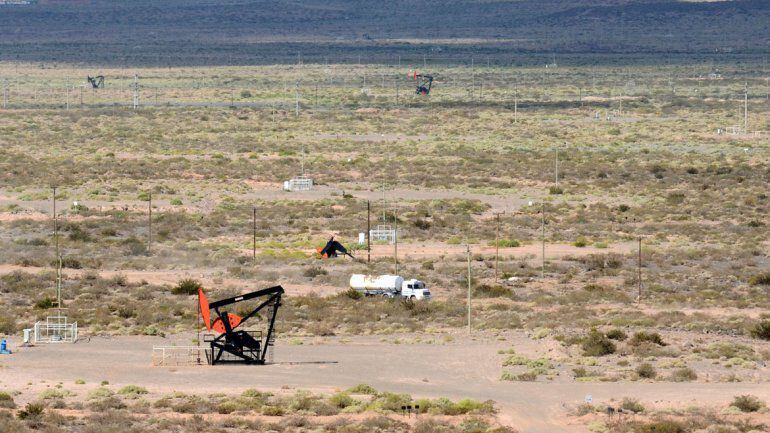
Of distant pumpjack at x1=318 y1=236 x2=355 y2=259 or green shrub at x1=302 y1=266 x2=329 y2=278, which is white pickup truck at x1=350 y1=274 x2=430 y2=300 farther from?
distant pumpjack at x1=318 y1=236 x2=355 y2=259

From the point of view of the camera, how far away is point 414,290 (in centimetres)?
4591

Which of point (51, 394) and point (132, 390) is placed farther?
point (132, 390)

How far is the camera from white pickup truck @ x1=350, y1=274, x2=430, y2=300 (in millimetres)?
45844

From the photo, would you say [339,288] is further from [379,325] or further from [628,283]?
[628,283]

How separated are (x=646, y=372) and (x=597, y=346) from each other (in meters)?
2.73

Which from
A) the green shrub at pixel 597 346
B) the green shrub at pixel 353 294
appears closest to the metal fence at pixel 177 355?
the green shrub at pixel 353 294

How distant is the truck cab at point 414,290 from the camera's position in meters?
45.7

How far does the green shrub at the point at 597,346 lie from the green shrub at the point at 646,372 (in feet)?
6.98

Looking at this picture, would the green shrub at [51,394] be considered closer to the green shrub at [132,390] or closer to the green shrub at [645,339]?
the green shrub at [132,390]

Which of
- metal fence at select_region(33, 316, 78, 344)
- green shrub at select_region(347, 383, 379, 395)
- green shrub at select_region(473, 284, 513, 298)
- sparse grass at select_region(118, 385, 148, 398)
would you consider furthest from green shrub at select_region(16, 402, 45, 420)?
green shrub at select_region(473, 284, 513, 298)

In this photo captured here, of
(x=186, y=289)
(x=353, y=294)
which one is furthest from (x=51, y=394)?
(x=353, y=294)

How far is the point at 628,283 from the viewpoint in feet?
161

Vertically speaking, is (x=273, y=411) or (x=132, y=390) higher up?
(x=132, y=390)

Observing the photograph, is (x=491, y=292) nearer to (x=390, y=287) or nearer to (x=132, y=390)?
(x=390, y=287)
